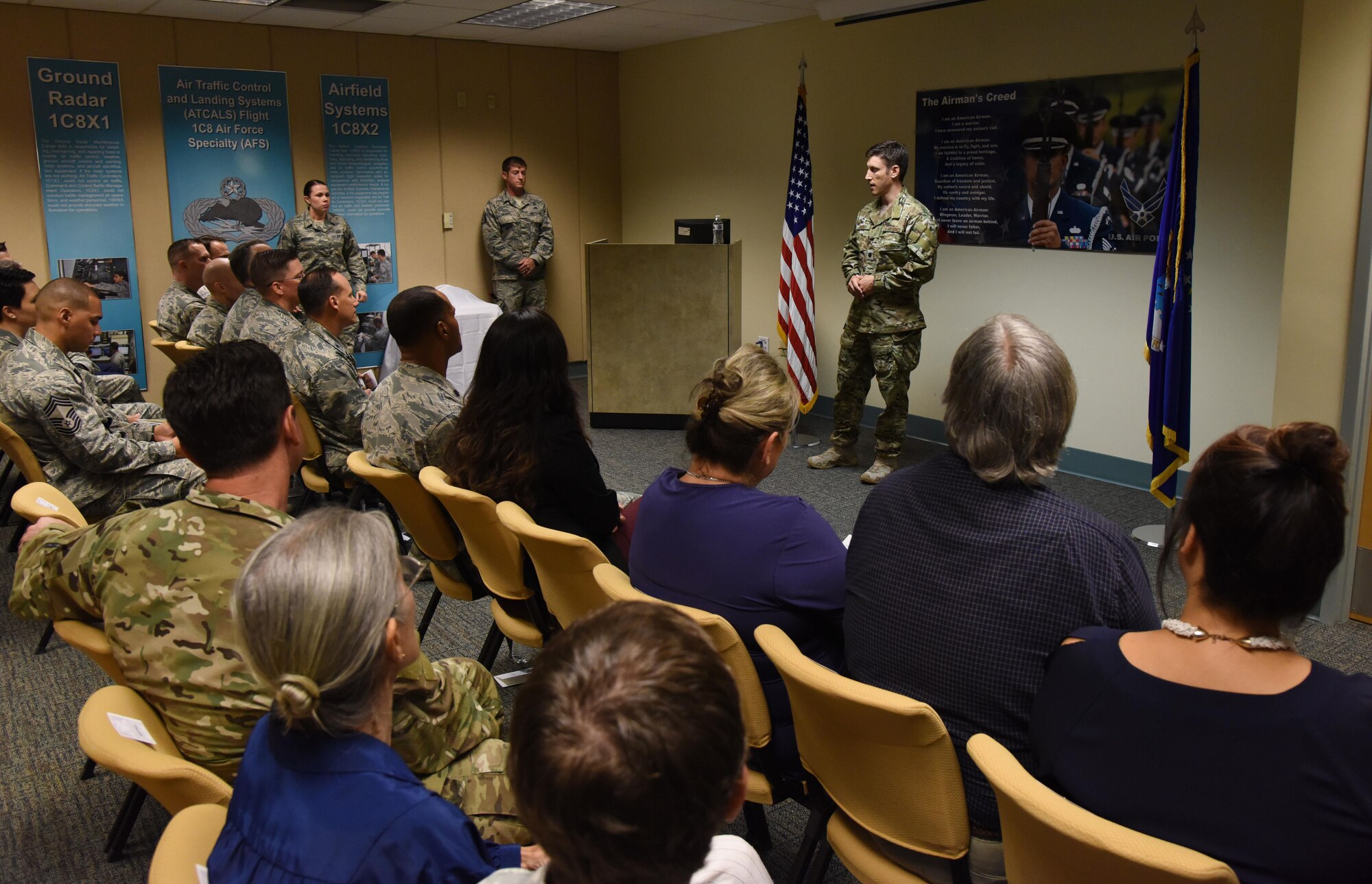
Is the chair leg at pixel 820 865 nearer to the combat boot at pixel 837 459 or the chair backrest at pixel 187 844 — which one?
the chair backrest at pixel 187 844

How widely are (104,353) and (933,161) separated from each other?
580cm

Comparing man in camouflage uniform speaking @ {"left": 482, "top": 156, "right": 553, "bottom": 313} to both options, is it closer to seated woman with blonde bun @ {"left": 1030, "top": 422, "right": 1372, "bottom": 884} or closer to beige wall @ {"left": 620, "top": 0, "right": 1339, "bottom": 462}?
beige wall @ {"left": 620, "top": 0, "right": 1339, "bottom": 462}

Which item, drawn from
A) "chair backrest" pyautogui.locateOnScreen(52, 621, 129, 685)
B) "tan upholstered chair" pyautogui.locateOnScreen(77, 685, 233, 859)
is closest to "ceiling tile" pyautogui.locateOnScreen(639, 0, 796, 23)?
"chair backrest" pyautogui.locateOnScreen(52, 621, 129, 685)

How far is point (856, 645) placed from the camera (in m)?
1.78

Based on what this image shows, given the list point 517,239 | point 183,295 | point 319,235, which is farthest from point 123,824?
point 517,239

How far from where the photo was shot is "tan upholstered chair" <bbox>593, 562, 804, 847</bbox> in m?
1.73

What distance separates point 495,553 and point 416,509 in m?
0.42

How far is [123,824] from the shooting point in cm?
237

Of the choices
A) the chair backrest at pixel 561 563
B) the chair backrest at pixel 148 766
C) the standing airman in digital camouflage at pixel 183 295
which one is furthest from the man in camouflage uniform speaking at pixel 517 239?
the chair backrest at pixel 148 766

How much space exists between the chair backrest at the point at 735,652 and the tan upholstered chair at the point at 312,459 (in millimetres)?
2434

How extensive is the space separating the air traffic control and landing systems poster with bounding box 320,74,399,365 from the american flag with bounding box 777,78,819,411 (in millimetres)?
3476

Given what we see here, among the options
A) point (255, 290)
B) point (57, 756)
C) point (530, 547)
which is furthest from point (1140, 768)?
point (255, 290)

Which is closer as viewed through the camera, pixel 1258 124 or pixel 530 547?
pixel 530 547

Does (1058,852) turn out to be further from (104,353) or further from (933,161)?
(104,353)
